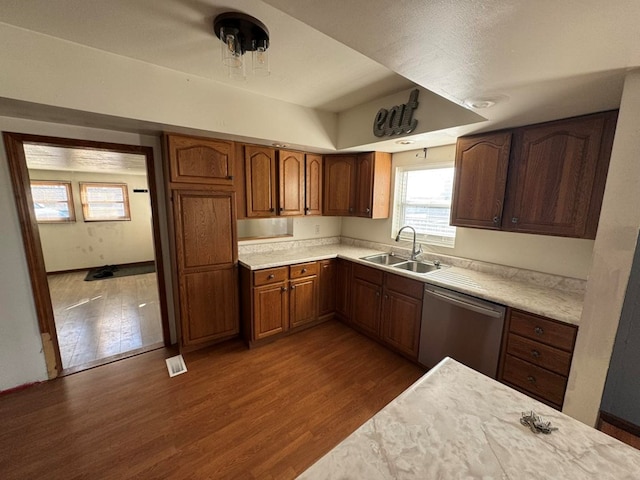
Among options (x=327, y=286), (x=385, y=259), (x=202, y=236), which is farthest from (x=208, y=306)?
(x=385, y=259)

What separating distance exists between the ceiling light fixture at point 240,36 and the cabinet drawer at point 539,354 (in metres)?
2.57

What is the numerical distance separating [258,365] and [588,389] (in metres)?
2.36

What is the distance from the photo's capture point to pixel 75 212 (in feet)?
17.8

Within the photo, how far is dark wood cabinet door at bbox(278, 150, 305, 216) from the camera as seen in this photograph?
2943 millimetres

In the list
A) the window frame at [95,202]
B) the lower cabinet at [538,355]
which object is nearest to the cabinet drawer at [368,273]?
the lower cabinet at [538,355]

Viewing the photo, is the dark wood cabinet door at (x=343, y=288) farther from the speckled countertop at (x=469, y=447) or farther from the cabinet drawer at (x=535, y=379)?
the speckled countertop at (x=469, y=447)

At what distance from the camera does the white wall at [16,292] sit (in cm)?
195

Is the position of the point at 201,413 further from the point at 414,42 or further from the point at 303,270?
the point at 414,42

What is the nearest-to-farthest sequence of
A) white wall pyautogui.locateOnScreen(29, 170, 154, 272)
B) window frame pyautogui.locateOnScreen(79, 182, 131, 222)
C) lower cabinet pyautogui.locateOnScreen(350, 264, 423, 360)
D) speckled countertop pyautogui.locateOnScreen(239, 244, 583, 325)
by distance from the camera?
speckled countertop pyautogui.locateOnScreen(239, 244, 583, 325) < lower cabinet pyautogui.locateOnScreen(350, 264, 423, 360) < white wall pyautogui.locateOnScreen(29, 170, 154, 272) < window frame pyautogui.locateOnScreen(79, 182, 131, 222)

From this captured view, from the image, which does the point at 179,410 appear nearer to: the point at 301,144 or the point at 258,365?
the point at 258,365

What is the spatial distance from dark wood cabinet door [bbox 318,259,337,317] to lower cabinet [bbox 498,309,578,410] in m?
1.84

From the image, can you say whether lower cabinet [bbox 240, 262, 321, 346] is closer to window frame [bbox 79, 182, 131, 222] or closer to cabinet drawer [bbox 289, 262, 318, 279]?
cabinet drawer [bbox 289, 262, 318, 279]

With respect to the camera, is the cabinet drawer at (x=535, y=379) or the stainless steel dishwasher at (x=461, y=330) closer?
the cabinet drawer at (x=535, y=379)

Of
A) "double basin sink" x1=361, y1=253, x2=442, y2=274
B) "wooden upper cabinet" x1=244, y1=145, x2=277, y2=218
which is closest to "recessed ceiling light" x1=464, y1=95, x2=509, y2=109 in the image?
"double basin sink" x1=361, y1=253, x2=442, y2=274
